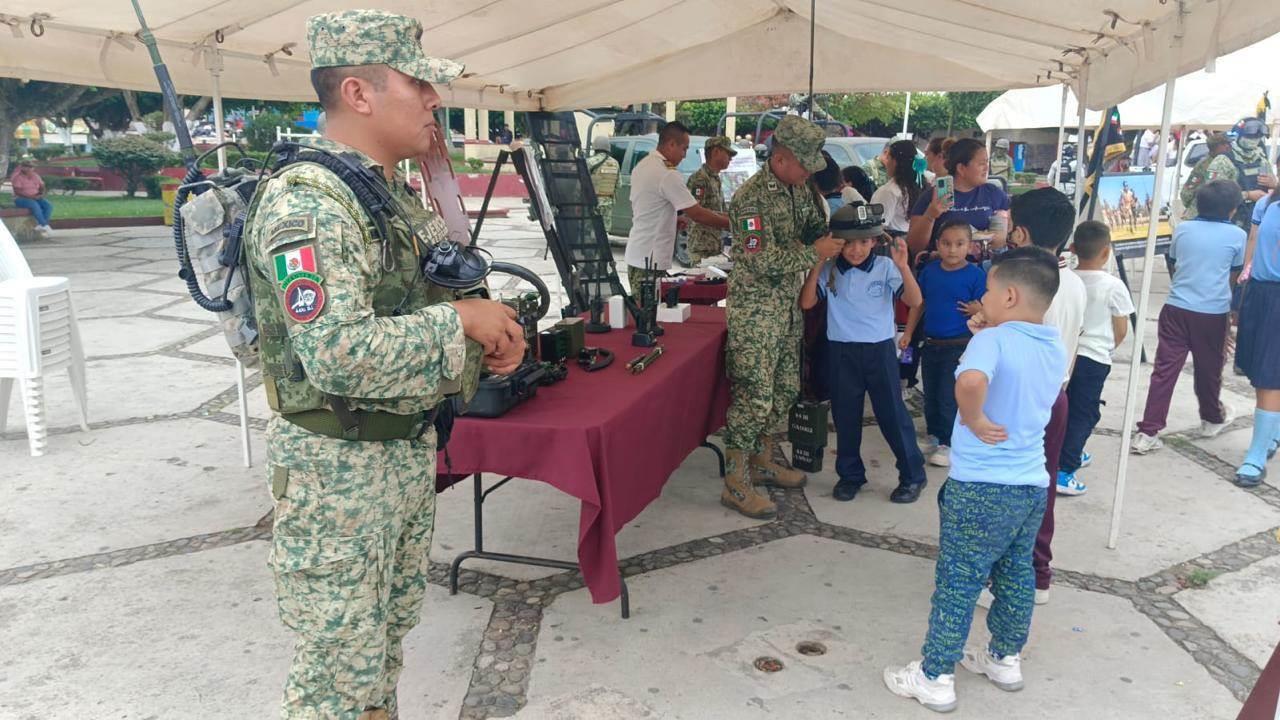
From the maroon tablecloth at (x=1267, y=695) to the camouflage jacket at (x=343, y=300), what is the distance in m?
1.81

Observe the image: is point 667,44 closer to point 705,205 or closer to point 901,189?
point 705,205

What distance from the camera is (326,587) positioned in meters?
1.78

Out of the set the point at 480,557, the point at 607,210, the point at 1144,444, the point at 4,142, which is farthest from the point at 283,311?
the point at 4,142

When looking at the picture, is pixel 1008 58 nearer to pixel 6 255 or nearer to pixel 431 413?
pixel 431 413

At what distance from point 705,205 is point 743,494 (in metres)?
3.61

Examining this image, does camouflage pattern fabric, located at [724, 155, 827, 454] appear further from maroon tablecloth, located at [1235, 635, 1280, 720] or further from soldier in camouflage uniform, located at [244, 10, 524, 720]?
maroon tablecloth, located at [1235, 635, 1280, 720]

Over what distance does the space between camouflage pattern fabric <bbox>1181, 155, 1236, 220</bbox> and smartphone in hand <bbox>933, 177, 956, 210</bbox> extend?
4801 mm

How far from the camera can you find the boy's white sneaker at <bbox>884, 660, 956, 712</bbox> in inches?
103

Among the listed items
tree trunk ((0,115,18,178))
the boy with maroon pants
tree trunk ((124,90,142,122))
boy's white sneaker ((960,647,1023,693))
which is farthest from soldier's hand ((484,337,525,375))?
tree trunk ((124,90,142,122))

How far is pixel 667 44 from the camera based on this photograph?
Result: 567 centimetres

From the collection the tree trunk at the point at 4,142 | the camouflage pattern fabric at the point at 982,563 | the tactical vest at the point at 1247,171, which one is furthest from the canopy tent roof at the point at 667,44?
the tree trunk at the point at 4,142

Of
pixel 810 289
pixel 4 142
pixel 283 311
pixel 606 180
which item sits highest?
pixel 4 142

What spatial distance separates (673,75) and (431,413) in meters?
5.11

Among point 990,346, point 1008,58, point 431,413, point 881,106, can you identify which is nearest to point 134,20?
point 431,413
